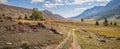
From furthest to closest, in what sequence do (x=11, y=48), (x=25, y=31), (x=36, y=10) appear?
(x=36, y=10) → (x=25, y=31) → (x=11, y=48)

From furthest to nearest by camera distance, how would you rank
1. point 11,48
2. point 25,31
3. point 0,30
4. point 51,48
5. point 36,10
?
point 36,10 < point 25,31 < point 0,30 < point 51,48 < point 11,48

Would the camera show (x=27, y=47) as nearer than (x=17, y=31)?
Yes

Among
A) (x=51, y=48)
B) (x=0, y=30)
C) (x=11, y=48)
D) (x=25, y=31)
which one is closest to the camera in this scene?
(x=11, y=48)

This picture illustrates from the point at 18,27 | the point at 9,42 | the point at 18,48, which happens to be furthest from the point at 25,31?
the point at 18,48

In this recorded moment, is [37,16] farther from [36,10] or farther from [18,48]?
[18,48]

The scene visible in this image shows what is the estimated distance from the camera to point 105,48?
162 feet

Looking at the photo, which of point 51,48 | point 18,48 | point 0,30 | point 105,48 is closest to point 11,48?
point 18,48

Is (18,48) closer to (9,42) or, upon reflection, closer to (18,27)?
(9,42)

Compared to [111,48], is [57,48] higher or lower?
higher

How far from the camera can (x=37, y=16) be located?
168 metres

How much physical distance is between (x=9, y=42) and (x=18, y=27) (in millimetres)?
16259

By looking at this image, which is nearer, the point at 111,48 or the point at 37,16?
the point at 111,48

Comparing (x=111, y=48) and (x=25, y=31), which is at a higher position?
(x=25, y=31)

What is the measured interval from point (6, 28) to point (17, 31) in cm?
291
